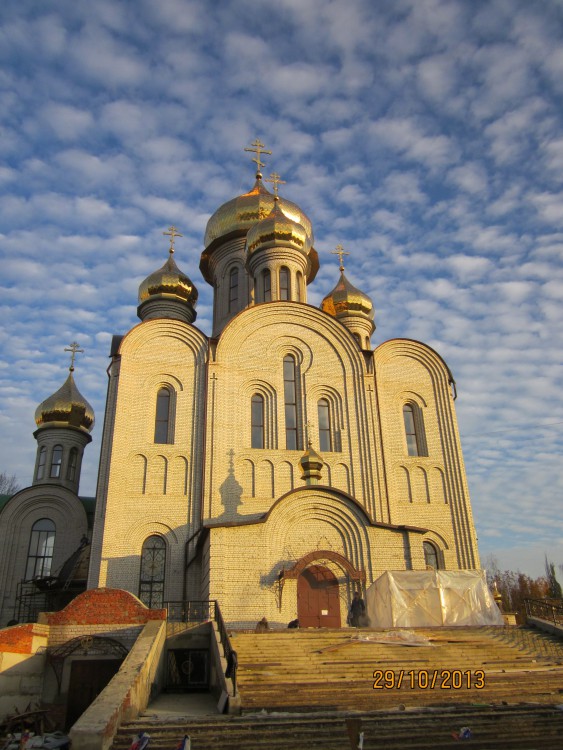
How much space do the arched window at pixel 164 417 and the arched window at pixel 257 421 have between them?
2.24 m

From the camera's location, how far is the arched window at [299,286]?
2188 centimetres

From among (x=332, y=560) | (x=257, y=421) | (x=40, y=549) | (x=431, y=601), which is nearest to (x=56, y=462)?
(x=40, y=549)

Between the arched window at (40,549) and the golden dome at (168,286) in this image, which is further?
the golden dome at (168,286)

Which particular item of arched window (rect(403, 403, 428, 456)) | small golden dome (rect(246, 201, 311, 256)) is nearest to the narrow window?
arched window (rect(403, 403, 428, 456))

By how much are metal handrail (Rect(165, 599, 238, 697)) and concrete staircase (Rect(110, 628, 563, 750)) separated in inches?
14.2

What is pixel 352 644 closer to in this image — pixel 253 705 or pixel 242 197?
pixel 253 705

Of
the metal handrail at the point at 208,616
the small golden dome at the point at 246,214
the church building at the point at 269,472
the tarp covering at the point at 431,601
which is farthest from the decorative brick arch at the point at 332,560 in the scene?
the small golden dome at the point at 246,214

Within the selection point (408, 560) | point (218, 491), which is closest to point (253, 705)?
point (408, 560)

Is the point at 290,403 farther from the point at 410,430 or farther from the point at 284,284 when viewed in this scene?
the point at 284,284

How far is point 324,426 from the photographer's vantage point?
1841cm

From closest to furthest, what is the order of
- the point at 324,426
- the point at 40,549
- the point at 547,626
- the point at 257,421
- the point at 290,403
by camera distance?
the point at 547,626, the point at 257,421, the point at 324,426, the point at 290,403, the point at 40,549

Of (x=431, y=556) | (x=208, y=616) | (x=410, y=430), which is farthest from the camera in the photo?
(x=410, y=430)

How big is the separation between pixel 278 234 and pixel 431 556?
462 inches

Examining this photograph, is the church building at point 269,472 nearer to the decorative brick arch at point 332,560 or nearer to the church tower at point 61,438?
the decorative brick arch at point 332,560
